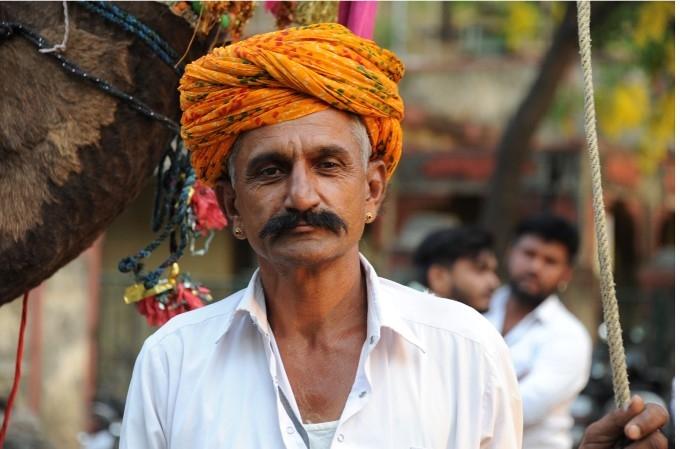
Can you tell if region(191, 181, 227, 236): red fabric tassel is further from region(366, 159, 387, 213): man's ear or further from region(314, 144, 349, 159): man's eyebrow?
region(314, 144, 349, 159): man's eyebrow

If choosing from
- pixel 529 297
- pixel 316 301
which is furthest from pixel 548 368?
pixel 316 301

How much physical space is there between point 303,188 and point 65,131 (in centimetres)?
81

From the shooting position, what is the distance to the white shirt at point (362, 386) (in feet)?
8.95

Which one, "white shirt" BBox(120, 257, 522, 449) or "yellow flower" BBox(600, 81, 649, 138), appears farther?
"yellow flower" BBox(600, 81, 649, 138)

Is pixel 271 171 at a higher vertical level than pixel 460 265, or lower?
higher

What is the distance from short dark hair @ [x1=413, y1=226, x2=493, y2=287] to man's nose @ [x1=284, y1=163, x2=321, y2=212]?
3931 mm

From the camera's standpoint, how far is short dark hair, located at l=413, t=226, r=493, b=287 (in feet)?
21.9

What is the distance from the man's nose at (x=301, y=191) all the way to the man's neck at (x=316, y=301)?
167mm

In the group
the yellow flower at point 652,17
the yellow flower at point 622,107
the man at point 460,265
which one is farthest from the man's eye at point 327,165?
the yellow flower at point 622,107

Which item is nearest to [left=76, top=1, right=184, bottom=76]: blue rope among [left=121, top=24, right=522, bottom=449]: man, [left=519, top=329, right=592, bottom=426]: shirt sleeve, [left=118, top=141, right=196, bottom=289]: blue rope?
[left=118, top=141, right=196, bottom=289]: blue rope

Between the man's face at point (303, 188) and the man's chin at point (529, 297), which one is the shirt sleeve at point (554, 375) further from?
the man's face at point (303, 188)

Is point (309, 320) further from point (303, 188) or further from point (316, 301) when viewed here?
point (303, 188)

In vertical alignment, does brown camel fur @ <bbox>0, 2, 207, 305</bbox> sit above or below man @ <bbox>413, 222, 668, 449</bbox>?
above

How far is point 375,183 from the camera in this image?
9.98ft
